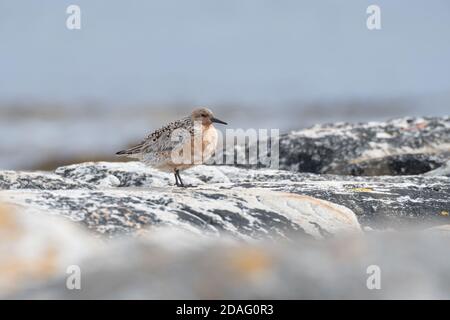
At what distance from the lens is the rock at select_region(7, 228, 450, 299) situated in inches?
175

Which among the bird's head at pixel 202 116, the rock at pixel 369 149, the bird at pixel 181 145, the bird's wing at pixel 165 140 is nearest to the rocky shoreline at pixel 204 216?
the bird's wing at pixel 165 140

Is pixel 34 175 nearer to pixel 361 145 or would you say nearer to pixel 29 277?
pixel 29 277

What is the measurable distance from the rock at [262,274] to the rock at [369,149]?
11.9 meters

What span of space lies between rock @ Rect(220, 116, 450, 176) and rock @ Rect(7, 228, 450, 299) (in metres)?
11.9

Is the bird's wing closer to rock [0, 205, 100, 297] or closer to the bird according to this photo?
the bird

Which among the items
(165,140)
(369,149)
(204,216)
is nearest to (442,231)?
(204,216)

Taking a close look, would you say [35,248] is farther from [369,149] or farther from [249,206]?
[369,149]

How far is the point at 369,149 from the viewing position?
58.3 ft

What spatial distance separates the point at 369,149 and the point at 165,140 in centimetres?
725

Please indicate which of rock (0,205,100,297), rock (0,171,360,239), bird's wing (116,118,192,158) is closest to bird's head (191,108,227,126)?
bird's wing (116,118,192,158)

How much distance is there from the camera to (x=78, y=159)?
45.9m

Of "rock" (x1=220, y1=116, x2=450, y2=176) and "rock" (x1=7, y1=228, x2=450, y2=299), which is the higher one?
"rock" (x1=220, y1=116, x2=450, y2=176)

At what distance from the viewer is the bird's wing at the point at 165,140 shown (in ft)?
38.4
